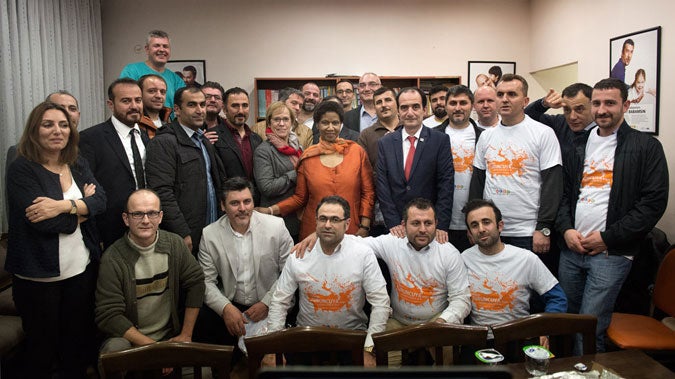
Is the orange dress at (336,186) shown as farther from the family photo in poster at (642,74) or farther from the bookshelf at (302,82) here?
the bookshelf at (302,82)

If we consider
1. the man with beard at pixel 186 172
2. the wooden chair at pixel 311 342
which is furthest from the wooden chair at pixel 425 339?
the man with beard at pixel 186 172

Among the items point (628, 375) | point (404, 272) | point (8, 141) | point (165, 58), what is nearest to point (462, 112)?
point (404, 272)

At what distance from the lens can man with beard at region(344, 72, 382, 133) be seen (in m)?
4.06

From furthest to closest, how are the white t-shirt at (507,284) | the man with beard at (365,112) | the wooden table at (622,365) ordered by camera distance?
the man with beard at (365,112) < the white t-shirt at (507,284) < the wooden table at (622,365)

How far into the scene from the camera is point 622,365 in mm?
1596

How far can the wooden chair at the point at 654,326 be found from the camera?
268 centimetres

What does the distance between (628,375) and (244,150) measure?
259 cm

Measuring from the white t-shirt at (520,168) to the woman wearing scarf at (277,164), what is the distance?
1.26 meters

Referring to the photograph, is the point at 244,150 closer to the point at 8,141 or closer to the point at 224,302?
the point at 224,302

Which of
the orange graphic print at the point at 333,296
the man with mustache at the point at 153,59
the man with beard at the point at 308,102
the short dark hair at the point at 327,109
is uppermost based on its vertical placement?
the man with mustache at the point at 153,59

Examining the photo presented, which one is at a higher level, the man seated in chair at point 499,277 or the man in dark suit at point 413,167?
the man in dark suit at point 413,167

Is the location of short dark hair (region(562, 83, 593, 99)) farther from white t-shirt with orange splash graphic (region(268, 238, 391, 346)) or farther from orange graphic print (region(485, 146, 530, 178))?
white t-shirt with orange splash graphic (region(268, 238, 391, 346))

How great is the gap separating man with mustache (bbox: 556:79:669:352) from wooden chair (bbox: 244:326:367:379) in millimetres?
1573

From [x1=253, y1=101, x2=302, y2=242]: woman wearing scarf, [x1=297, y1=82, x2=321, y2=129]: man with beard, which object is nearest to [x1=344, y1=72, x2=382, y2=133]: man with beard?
[x1=297, y1=82, x2=321, y2=129]: man with beard
